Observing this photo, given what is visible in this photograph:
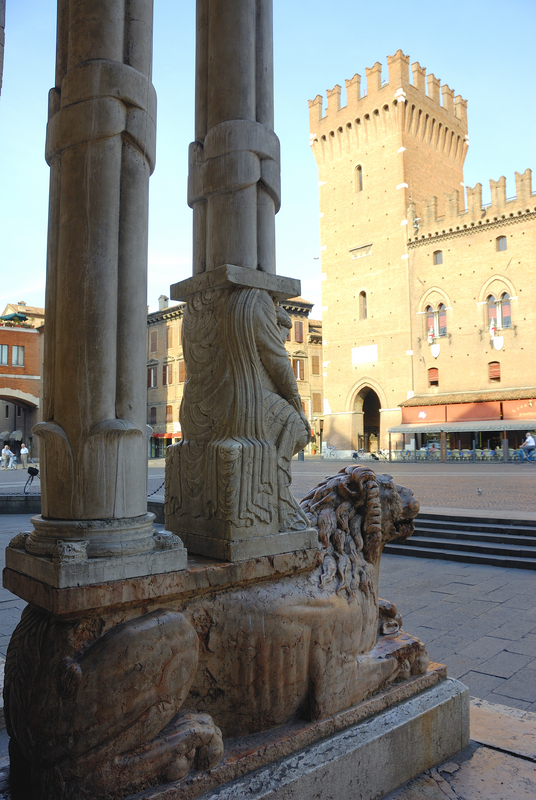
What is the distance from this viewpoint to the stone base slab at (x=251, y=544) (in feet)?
6.22

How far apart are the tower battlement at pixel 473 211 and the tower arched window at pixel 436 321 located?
359 cm

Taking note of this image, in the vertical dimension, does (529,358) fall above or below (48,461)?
above

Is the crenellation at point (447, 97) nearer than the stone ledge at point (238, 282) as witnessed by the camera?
No

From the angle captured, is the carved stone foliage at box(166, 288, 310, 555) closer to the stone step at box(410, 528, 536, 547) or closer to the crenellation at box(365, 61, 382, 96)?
the stone step at box(410, 528, 536, 547)

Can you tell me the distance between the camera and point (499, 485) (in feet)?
40.8

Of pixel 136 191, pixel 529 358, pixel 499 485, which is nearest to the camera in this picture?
pixel 136 191

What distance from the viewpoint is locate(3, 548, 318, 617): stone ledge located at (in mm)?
1507

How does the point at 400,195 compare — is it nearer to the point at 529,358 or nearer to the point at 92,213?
the point at 529,358

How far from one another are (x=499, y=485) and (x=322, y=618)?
37.7 ft

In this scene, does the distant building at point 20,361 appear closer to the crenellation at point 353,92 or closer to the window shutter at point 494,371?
the crenellation at point 353,92

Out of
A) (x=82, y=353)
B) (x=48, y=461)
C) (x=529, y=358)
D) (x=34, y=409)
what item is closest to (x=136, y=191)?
(x=82, y=353)

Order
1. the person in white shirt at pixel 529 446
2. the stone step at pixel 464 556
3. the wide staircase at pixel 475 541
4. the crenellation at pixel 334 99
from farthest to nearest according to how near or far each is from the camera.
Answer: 1. the crenellation at pixel 334 99
2. the person in white shirt at pixel 529 446
3. the wide staircase at pixel 475 541
4. the stone step at pixel 464 556

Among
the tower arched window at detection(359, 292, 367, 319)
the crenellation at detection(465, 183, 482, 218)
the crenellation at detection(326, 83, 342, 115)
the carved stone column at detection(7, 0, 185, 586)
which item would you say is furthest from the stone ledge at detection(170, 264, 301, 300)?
the crenellation at detection(326, 83, 342, 115)

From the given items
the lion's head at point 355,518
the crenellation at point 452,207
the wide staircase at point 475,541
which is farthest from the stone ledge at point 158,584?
the crenellation at point 452,207
